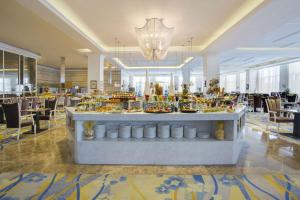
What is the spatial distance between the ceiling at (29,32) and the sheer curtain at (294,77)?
13.9 metres

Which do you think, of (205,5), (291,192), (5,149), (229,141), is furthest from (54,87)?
(291,192)

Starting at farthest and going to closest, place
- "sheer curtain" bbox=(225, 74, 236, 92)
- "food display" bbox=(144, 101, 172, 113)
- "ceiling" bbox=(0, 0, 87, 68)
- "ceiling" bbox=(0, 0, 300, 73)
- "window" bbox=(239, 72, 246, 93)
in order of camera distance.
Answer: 1. "sheer curtain" bbox=(225, 74, 236, 92)
2. "window" bbox=(239, 72, 246, 93)
3. "ceiling" bbox=(0, 0, 87, 68)
4. "ceiling" bbox=(0, 0, 300, 73)
5. "food display" bbox=(144, 101, 172, 113)

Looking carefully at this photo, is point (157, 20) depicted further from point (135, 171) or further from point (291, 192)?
point (291, 192)

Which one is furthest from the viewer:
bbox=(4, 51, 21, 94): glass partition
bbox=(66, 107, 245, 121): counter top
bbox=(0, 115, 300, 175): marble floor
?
bbox=(4, 51, 21, 94): glass partition

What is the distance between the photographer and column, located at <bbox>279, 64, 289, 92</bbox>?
555 inches

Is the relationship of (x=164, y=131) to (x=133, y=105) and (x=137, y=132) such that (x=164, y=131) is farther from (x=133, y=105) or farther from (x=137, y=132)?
(x=133, y=105)

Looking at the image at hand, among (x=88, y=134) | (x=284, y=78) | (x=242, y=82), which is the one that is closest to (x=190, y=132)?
(x=88, y=134)

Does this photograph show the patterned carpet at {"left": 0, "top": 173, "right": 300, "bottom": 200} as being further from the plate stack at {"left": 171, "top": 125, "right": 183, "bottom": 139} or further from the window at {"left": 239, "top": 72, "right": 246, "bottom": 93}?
the window at {"left": 239, "top": 72, "right": 246, "bottom": 93}

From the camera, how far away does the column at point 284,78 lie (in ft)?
46.3

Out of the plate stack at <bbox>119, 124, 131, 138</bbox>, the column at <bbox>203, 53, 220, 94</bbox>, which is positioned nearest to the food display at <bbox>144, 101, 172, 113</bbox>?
the plate stack at <bbox>119, 124, 131, 138</bbox>

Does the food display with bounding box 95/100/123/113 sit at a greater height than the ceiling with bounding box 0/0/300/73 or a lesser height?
lesser

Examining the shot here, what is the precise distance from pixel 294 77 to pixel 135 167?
14653mm

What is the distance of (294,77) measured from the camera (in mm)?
13500

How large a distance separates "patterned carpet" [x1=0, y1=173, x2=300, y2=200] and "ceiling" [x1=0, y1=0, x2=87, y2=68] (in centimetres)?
418
